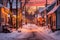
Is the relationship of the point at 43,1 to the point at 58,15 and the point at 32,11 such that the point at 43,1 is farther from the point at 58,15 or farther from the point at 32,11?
the point at 32,11

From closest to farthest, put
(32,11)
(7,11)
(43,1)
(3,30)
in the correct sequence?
(3,30) < (7,11) < (43,1) < (32,11)

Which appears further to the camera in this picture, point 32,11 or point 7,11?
point 32,11

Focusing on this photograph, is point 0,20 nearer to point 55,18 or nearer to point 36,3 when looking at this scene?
point 55,18

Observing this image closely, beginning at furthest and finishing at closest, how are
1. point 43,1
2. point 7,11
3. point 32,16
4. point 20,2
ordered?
point 32,16 < point 20,2 < point 43,1 < point 7,11

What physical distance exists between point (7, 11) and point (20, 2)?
19125 mm

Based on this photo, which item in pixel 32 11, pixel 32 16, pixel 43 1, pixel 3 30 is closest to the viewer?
pixel 3 30

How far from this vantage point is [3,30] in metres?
35.3

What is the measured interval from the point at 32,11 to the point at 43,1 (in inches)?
1758

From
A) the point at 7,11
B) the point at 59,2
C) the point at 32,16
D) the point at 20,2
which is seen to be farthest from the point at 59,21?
the point at 32,16

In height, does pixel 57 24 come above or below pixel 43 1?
below

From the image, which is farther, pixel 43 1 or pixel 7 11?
pixel 43 1

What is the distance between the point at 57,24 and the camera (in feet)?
119

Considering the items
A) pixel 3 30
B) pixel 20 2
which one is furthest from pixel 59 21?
pixel 20 2

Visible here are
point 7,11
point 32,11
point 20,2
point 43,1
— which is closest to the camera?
point 7,11
